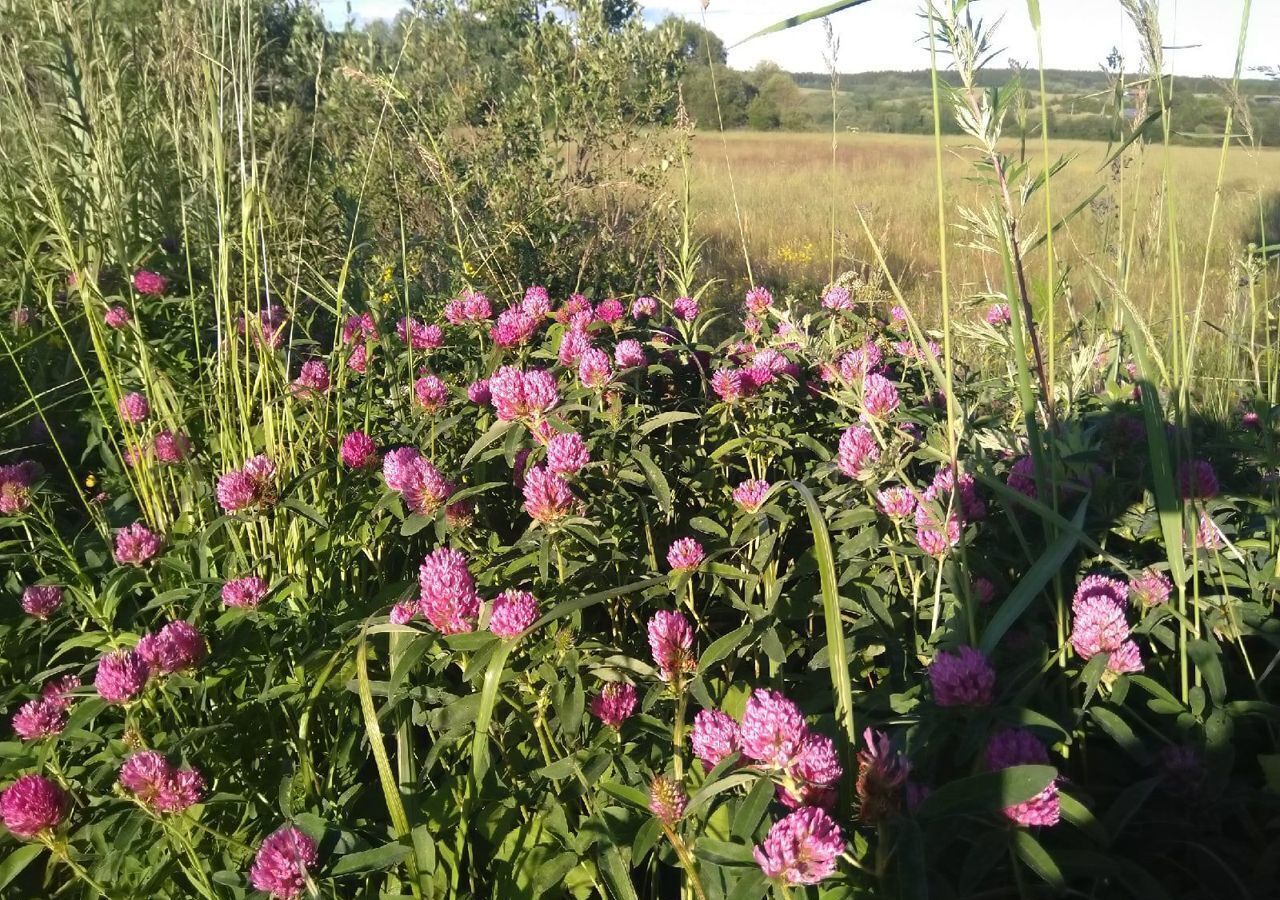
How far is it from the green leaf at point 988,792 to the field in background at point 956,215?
27.3 inches

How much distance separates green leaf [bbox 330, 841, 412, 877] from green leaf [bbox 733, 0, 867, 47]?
41.3 inches

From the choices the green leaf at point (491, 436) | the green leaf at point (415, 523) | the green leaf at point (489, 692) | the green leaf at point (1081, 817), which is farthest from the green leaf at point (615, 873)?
the green leaf at point (491, 436)

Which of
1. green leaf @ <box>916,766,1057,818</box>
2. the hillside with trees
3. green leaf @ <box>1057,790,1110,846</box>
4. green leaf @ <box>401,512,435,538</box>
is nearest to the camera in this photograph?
green leaf @ <box>916,766,1057,818</box>

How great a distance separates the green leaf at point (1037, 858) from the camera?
2.79 feet

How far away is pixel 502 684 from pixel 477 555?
12.8 inches

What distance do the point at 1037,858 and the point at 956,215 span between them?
12.6ft

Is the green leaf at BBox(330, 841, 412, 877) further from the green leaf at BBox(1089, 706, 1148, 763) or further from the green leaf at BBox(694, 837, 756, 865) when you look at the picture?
the green leaf at BBox(1089, 706, 1148, 763)

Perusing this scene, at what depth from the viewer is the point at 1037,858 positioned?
870 millimetres

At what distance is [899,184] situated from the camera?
1381cm

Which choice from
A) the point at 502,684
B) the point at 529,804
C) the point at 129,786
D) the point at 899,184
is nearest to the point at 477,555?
the point at 502,684

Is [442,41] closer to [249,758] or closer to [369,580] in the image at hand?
[369,580]

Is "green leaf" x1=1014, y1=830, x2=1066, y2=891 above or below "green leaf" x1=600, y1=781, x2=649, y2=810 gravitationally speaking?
above

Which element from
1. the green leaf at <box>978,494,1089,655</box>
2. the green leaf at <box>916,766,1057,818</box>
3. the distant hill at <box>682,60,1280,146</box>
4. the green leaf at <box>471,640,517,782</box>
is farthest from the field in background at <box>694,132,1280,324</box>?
the green leaf at <box>471,640,517,782</box>

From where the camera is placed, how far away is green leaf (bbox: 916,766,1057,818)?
2.74ft
